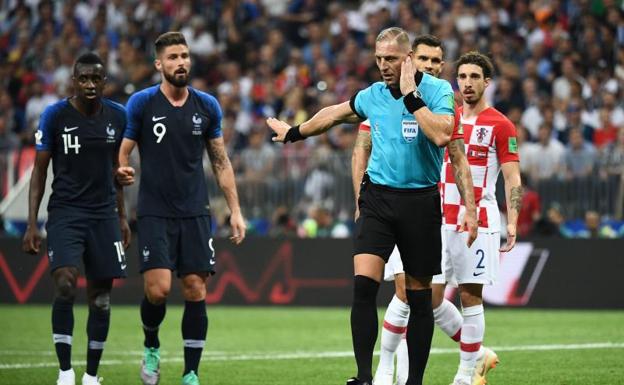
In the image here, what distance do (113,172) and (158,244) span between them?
3.50ft

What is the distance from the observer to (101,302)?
34.1ft

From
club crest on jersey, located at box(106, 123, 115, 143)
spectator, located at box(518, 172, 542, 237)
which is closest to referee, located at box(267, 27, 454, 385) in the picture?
club crest on jersey, located at box(106, 123, 115, 143)

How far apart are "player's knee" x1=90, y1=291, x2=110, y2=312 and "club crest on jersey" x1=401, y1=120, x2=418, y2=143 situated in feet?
10.2

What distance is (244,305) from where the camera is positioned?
2047 centimetres

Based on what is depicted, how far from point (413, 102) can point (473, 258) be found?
1932 millimetres

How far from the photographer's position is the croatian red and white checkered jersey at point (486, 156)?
10.1 m

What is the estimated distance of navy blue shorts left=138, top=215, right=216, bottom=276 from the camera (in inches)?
390

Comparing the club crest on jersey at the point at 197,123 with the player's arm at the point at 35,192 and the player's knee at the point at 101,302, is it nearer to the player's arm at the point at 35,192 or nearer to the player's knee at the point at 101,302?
the player's arm at the point at 35,192

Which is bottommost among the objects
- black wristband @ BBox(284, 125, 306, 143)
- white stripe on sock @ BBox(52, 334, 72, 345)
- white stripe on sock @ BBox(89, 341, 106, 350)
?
white stripe on sock @ BBox(89, 341, 106, 350)

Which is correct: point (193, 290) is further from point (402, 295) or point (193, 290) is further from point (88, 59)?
point (88, 59)

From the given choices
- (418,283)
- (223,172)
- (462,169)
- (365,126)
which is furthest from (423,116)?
(223,172)

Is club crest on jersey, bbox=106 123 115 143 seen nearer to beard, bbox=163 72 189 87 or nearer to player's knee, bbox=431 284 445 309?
beard, bbox=163 72 189 87

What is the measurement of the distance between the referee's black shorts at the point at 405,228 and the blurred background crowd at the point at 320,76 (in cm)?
787

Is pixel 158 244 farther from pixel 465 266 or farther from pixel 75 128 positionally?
pixel 465 266
